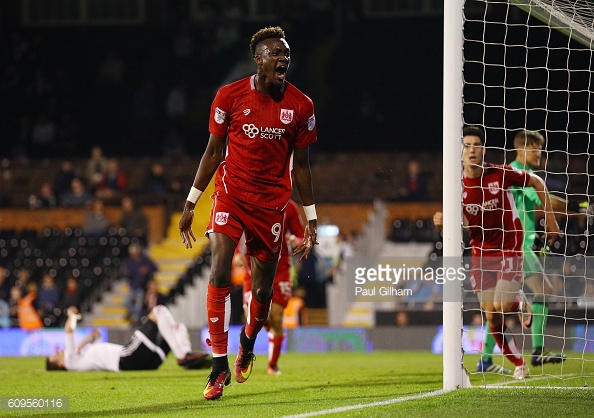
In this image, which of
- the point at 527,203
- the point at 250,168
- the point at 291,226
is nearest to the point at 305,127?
the point at 250,168

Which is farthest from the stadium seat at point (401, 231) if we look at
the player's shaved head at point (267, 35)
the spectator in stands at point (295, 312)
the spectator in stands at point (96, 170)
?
the player's shaved head at point (267, 35)

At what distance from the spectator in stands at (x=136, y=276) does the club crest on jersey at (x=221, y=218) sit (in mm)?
11344

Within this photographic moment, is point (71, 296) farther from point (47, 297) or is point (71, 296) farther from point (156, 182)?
point (156, 182)

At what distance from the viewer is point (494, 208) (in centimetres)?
803

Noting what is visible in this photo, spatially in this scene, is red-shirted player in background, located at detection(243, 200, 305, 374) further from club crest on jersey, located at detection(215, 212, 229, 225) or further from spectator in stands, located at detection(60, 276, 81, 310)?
spectator in stands, located at detection(60, 276, 81, 310)

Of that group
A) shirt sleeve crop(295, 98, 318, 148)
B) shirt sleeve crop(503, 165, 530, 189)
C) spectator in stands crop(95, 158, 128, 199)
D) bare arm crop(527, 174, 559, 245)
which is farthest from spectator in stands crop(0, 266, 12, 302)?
shirt sleeve crop(295, 98, 318, 148)

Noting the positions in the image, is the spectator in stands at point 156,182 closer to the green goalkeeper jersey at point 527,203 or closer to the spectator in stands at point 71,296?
the spectator in stands at point 71,296

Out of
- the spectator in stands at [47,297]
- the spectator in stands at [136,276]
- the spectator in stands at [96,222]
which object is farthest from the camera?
the spectator in stands at [96,222]

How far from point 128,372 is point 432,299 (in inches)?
277

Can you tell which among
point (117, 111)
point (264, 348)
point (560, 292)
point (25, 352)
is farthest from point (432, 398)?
point (117, 111)

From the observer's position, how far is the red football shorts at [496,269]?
26.1 ft

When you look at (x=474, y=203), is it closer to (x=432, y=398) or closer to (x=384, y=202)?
(x=432, y=398)

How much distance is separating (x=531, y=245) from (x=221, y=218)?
13.1 feet

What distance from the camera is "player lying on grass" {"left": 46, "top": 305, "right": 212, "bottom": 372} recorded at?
931 centimetres
